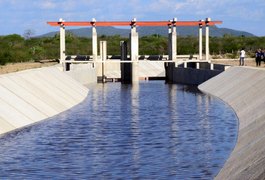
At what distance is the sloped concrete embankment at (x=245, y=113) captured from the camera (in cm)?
1822

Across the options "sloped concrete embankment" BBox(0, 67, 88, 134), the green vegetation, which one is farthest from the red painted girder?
the green vegetation

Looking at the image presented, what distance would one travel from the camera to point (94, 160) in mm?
22750

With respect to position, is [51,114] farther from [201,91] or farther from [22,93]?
[201,91]

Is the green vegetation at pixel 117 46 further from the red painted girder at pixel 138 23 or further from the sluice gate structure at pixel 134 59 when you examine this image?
the red painted girder at pixel 138 23

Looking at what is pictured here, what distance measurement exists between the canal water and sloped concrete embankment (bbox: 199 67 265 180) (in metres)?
0.57

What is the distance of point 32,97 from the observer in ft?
126

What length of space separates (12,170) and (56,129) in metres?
10.1

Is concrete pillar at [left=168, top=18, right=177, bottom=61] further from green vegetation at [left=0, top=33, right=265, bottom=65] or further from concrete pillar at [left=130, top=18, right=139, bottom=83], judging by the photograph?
green vegetation at [left=0, top=33, right=265, bottom=65]

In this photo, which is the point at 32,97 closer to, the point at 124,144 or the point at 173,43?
the point at 124,144

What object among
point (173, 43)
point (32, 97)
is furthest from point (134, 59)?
point (32, 97)

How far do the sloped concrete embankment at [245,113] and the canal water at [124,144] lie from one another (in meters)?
0.57

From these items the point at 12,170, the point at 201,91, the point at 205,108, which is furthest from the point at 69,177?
the point at 201,91

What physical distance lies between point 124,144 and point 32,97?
13523 mm

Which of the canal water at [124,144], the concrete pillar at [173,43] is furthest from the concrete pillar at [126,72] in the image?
the canal water at [124,144]
